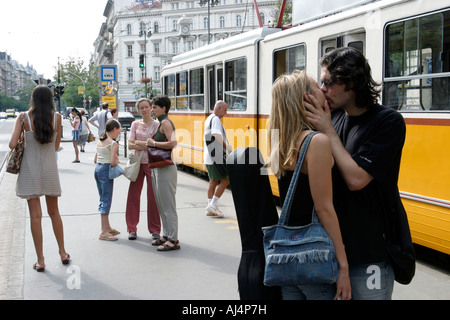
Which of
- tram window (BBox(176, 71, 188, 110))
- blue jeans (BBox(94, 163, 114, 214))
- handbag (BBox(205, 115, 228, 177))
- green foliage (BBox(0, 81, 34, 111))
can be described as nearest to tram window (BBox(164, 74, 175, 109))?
tram window (BBox(176, 71, 188, 110))

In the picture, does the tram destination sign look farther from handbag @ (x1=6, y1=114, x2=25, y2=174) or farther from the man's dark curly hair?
the man's dark curly hair

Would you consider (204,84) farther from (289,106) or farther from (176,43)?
(176,43)

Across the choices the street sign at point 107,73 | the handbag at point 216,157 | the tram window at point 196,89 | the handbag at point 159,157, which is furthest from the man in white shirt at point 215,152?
the street sign at point 107,73

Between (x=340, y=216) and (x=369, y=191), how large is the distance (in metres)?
0.16

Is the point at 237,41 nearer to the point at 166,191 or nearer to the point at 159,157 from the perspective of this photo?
the point at 159,157

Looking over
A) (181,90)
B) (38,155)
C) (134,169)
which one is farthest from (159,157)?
(181,90)

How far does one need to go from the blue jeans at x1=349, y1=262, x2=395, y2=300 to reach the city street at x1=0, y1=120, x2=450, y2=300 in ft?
8.88

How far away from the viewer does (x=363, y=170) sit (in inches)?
92.7

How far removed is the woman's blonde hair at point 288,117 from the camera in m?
2.37

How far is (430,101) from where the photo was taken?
5750mm

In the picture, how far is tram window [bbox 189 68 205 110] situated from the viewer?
1297 cm

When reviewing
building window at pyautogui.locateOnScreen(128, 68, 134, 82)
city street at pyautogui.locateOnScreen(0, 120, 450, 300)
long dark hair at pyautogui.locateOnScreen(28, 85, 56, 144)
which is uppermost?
building window at pyautogui.locateOnScreen(128, 68, 134, 82)

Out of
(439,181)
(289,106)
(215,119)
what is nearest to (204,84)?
(215,119)

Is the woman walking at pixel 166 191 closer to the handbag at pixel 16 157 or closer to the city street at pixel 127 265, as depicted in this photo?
the city street at pixel 127 265
